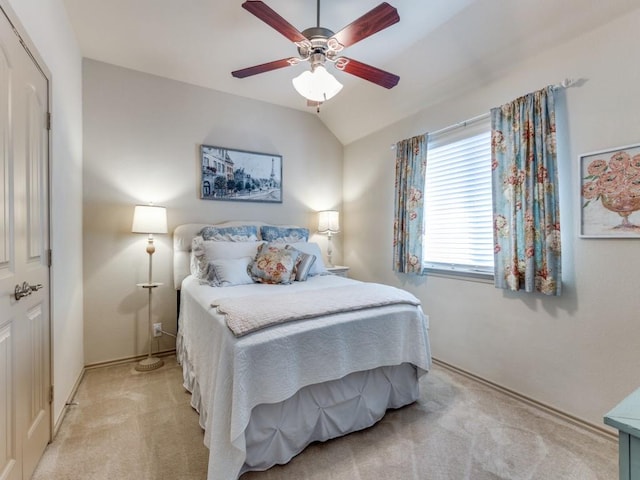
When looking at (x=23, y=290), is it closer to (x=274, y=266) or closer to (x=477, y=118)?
(x=274, y=266)

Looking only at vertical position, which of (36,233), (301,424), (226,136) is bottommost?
(301,424)

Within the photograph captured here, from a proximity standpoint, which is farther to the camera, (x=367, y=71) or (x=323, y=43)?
(x=367, y=71)

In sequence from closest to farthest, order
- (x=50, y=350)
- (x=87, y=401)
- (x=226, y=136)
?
(x=50, y=350) < (x=87, y=401) < (x=226, y=136)

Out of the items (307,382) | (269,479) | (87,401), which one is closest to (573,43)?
(307,382)

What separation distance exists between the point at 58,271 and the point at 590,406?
3568 millimetres

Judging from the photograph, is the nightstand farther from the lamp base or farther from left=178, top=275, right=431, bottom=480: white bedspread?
the lamp base

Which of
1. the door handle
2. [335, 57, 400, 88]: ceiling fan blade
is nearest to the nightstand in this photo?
[335, 57, 400, 88]: ceiling fan blade

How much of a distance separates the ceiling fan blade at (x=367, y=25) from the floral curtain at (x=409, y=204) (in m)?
1.45

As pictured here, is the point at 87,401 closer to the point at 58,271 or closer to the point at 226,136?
the point at 58,271

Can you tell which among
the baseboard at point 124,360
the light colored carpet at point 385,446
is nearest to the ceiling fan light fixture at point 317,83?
the light colored carpet at point 385,446

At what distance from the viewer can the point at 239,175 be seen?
11.8 feet

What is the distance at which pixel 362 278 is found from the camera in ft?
13.0

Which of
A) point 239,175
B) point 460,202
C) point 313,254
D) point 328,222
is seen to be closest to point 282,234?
point 313,254

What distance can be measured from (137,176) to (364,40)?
2.52m
